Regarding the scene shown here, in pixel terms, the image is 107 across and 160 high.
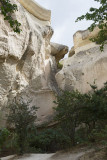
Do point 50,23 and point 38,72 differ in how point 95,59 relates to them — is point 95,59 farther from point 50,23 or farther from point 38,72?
point 50,23

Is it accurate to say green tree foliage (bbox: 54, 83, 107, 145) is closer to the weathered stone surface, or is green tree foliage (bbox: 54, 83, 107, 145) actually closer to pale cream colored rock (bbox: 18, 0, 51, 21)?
pale cream colored rock (bbox: 18, 0, 51, 21)

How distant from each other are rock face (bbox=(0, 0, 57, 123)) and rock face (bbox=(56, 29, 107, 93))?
1.42m

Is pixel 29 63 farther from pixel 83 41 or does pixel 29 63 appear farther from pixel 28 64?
pixel 83 41

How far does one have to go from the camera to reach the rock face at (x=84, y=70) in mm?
17109

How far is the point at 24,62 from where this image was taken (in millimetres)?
16922

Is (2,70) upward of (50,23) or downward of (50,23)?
downward

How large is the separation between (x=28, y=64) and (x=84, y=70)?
5.02m

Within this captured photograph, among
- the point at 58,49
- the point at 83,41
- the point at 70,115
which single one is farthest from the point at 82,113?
the point at 58,49

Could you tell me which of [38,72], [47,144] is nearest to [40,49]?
[38,72]

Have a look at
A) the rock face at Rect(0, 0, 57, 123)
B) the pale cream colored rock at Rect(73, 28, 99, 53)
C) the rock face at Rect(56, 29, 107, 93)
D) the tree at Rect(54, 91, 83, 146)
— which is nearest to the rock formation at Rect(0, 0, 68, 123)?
the rock face at Rect(0, 0, 57, 123)

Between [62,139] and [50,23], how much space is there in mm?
14508

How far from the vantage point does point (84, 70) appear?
18188 mm

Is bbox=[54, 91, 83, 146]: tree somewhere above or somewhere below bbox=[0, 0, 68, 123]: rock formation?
below

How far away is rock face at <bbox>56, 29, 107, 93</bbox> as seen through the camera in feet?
56.1
